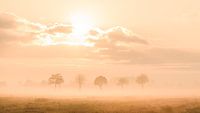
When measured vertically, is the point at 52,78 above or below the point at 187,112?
above

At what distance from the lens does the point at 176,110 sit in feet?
214

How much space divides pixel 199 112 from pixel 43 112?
101ft

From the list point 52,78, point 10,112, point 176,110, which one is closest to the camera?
point 10,112

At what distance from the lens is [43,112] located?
6162cm

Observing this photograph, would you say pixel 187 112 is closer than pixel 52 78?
Yes

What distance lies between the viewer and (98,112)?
61.9 metres

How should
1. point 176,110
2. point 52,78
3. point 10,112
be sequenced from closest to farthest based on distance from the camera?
point 10,112 < point 176,110 < point 52,78

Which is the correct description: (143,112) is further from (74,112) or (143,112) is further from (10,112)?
(10,112)

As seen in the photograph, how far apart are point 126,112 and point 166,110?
9.29 m

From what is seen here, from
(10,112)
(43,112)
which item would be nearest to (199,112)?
(43,112)

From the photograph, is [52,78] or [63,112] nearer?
[63,112]

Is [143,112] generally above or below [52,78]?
below

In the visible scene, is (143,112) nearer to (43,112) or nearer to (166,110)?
(166,110)

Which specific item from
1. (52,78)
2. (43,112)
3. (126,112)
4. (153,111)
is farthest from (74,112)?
(52,78)
